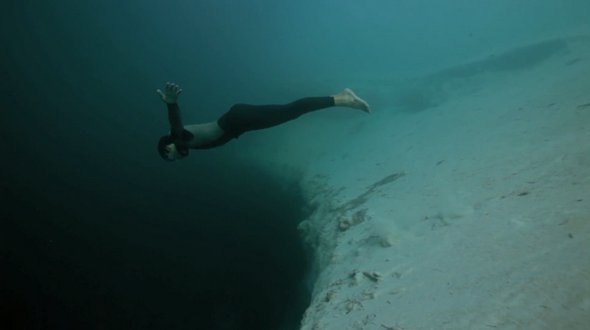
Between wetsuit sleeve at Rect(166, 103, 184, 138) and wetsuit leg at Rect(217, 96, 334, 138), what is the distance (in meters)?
0.59

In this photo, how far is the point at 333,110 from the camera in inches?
832

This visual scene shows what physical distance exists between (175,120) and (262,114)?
1.19 meters

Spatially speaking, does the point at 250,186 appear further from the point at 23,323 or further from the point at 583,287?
the point at 583,287

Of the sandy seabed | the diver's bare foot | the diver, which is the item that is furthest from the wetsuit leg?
the sandy seabed

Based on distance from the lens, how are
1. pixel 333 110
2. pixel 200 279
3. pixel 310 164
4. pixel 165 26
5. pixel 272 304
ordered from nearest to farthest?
1. pixel 272 304
2. pixel 200 279
3. pixel 310 164
4. pixel 333 110
5. pixel 165 26

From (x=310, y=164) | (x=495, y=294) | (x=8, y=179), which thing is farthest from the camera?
(x=8, y=179)

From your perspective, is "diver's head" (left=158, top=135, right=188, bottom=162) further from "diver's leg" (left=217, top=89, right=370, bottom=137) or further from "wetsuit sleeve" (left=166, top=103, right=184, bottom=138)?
"diver's leg" (left=217, top=89, right=370, bottom=137)

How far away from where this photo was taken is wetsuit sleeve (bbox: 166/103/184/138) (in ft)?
14.5

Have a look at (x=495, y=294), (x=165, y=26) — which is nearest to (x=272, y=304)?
(x=495, y=294)

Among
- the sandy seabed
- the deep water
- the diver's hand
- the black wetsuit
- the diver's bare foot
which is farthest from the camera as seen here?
the deep water

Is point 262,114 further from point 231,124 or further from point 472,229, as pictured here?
point 472,229

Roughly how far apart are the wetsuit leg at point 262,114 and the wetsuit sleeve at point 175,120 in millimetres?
588

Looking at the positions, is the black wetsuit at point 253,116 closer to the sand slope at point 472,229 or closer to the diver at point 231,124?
the diver at point 231,124

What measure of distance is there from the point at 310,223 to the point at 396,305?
6.25 metres
